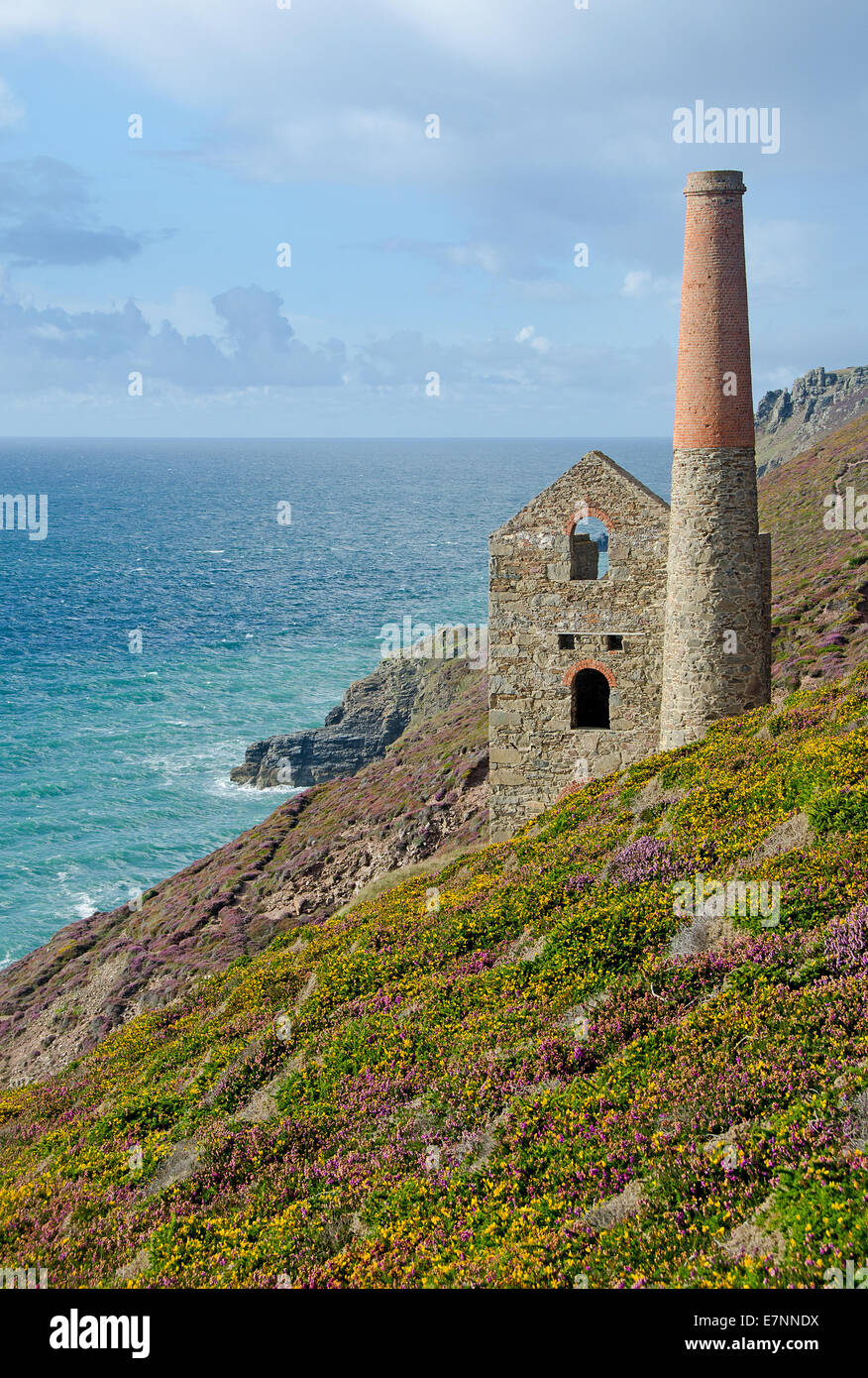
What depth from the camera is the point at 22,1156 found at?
49.5 feet

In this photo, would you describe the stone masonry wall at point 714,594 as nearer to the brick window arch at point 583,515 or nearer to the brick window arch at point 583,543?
the brick window arch at point 583,515

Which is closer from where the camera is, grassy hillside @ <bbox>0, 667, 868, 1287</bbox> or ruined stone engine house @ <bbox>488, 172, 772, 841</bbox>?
grassy hillside @ <bbox>0, 667, 868, 1287</bbox>

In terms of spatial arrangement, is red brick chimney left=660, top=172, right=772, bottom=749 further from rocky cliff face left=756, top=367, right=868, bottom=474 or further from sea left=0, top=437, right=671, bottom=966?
rocky cliff face left=756, top=367, right=868, bottom=474

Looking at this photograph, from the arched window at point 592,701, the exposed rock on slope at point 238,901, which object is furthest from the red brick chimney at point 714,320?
the exposed rock on slope at point 238,901

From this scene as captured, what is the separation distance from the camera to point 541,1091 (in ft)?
33.8

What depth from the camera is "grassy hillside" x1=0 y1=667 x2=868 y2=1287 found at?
7.79 metres

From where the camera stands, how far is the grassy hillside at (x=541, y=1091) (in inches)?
307

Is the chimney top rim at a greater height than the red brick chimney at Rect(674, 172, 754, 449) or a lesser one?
greater

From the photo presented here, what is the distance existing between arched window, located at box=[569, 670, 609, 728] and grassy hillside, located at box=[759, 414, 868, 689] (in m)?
7.69

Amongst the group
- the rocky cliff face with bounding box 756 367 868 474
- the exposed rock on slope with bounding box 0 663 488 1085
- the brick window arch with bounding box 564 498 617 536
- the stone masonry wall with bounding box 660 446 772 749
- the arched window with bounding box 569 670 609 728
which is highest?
the rocky cliff face with bounding box 756 367 868 474

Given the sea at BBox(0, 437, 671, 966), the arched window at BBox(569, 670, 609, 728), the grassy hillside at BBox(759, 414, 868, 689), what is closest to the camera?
the arched window at BBox(569, 670, 609, 728)

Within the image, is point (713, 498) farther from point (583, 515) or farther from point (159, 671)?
point (159, 671)

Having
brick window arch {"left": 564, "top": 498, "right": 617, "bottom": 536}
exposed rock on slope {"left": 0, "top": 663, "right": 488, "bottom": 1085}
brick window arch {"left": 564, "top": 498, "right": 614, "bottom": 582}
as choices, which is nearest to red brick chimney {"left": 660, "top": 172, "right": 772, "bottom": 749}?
brick window arch {"left": 564, "top": 498, "right": 617, "bottom": 536}

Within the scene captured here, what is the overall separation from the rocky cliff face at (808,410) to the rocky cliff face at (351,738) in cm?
7262
